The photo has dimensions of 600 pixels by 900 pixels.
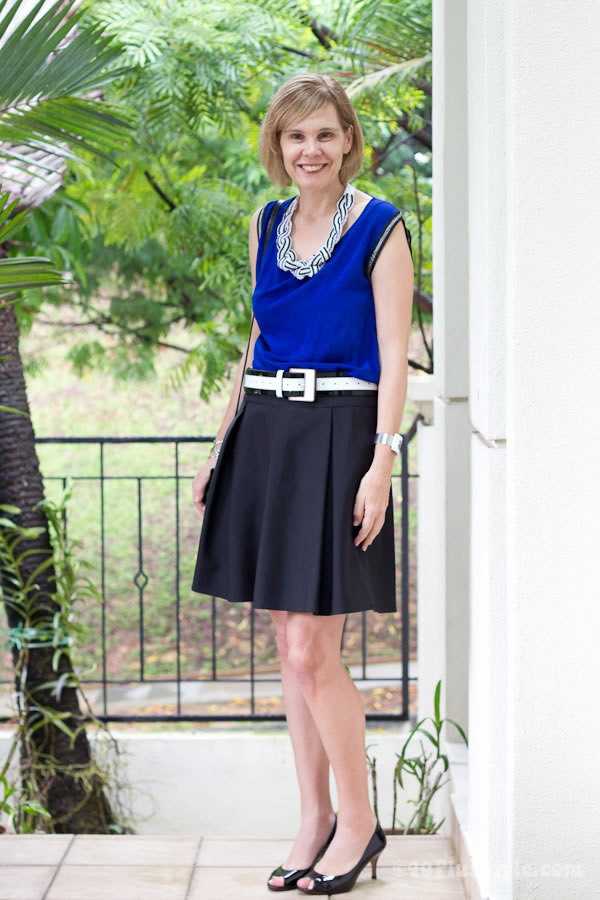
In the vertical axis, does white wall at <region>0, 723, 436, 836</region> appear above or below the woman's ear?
below

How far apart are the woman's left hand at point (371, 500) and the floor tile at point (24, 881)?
3.28ft

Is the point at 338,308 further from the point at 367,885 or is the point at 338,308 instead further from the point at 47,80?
the point at 367,885

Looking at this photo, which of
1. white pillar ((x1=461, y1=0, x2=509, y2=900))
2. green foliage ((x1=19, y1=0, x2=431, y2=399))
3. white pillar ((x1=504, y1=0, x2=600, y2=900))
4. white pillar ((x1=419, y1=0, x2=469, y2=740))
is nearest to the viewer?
white pillar ((x1=504, y1=0, x2=600, y2=900))

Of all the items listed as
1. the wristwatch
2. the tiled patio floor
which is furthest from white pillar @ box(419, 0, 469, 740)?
the wristwatch

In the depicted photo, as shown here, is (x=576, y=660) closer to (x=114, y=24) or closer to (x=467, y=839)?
(x=467, y=839)

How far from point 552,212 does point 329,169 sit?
0.52 meters

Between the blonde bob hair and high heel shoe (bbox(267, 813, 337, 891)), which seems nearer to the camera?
the blonde bob hair

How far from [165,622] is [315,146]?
20.1 ft

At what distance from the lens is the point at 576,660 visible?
160cm

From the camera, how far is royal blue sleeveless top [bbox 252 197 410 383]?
1.85 meters

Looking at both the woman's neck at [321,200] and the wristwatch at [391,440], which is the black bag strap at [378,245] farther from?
the wristwatch at [391,440]

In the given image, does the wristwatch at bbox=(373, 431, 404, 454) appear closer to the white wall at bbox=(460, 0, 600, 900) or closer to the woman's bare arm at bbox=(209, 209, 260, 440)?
the white wall at bbox=(460, 0, 600, 900)

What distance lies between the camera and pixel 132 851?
218 centimetres

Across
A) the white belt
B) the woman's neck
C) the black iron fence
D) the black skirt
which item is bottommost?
the black iron fence
